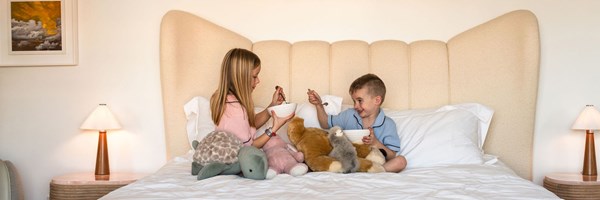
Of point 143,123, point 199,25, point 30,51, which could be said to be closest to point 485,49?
point 199,25

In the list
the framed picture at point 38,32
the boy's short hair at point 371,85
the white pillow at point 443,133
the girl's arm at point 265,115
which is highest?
the framed picture at point 38,32

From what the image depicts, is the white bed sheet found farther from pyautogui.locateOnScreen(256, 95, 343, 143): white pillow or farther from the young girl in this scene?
pyautogui.locateOnScreen(256, 95, 343, 143): white pillow

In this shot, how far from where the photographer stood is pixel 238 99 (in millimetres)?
3068

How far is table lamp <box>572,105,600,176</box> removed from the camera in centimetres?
351

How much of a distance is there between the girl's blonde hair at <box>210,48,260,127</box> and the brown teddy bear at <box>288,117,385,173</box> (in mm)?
244

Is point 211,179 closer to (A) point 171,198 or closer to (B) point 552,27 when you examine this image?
(A) point 171,198

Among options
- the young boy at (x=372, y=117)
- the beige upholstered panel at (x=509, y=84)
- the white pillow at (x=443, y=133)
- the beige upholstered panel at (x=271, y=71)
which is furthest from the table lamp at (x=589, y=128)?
the beige upholstered panel at (x=271, y=71)

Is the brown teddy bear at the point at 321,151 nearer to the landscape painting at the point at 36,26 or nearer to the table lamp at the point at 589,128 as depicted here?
the table lamp at the point at 589,128

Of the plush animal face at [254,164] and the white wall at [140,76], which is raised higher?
the white wall at [140,76]

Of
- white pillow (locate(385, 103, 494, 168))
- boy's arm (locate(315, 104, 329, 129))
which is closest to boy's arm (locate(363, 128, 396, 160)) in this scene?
white pillow (locate(385, 103, 494, 168))

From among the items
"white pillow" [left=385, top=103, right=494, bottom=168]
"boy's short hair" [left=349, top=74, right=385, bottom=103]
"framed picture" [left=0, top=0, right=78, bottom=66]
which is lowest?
"white pillow" [left=385, top=103, right=494, bottom=168]

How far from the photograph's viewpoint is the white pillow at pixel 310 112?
3246mm

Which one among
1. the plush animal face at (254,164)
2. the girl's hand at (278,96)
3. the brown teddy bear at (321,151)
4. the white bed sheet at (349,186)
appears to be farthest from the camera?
the girl's hand at (278,96)

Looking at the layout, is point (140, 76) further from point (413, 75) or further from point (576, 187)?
point (576, 187)
